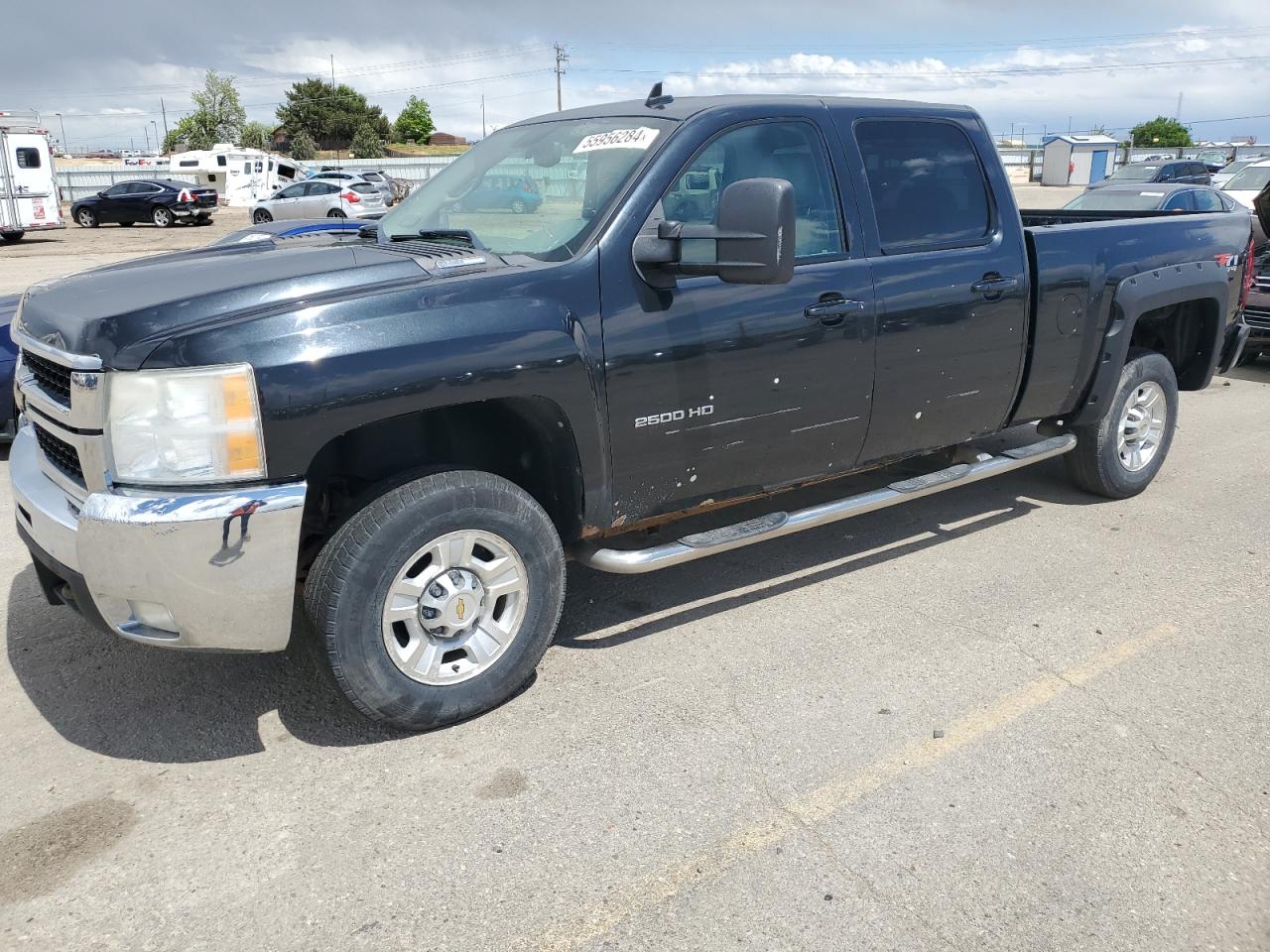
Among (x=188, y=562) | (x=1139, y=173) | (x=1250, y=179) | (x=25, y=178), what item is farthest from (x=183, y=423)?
(x=25, y=178)

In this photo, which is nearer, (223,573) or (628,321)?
(223,573)

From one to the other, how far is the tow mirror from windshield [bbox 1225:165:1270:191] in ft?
57.8

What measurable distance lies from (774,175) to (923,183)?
840 mm

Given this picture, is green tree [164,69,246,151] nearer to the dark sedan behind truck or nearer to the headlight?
the dark sedan behind truck

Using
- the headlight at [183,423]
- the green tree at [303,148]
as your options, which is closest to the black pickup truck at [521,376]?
the headlight at [183,423]

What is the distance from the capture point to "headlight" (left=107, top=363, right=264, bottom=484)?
281cm

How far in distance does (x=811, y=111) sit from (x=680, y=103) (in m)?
0.53

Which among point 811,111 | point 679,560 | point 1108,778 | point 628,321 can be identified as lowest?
point 1108,778

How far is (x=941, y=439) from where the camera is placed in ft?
15.3

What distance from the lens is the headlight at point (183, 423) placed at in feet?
9.21

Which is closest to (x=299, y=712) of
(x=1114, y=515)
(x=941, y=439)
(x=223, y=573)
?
(x=223, y=573)

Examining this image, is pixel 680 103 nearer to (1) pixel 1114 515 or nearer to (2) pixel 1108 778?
(2) pixel 1108 778

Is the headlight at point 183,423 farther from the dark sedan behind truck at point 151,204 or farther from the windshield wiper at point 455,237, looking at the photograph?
the dark sedan behind truck at point 151,204

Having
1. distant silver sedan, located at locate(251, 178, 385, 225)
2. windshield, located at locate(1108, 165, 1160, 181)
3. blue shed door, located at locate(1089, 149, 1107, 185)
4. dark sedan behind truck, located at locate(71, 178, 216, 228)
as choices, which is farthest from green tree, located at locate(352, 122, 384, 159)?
windshield, located at locate(1108, 165, 1160, 181)
